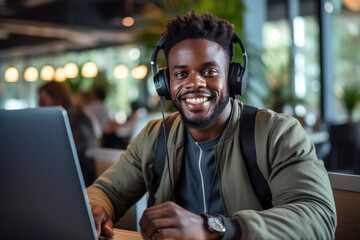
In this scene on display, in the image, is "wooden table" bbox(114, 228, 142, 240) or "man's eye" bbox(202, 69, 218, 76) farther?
"man's eye" bbox(202, 69, 218, 76)

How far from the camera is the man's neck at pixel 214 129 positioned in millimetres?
1386

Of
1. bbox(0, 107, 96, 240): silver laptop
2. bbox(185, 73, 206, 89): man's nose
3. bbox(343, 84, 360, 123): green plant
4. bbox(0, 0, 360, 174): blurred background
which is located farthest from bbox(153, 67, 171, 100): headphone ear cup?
bbox(343, 84, 360, 123): green plant

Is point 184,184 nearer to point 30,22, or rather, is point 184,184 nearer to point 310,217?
point 310,217

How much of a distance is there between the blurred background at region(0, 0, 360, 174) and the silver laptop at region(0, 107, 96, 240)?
249cm

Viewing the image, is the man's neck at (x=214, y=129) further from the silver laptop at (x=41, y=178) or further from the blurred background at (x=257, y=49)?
the blurred background at (x=257, y=49)

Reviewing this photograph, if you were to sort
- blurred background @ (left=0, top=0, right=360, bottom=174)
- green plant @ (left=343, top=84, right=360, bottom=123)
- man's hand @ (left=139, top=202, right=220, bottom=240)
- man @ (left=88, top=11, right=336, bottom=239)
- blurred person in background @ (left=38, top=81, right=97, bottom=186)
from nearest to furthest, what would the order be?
man's hand @ (left=139, top=202, right=220, bottom=240) < man @ (left=88, top=11, right=336, bottom=239) < blurred person in background @ (left=38, top=81, right=97, bottom=186) < blurred background @ (left=0, top=0, right=360, bottom=174) < green plant @ (left=343, top=84, right=360, bottom=123)

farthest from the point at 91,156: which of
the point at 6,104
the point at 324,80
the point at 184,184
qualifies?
the point at 6,104

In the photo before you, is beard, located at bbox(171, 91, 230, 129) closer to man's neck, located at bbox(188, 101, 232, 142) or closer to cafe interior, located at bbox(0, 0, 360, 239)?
man's neck, located at bbox(188, 101, 232, 142)

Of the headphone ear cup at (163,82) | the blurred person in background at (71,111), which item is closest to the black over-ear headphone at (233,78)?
the headphone ear cup at (163,82)

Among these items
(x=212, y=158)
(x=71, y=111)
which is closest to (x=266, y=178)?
(x=212, y=158)

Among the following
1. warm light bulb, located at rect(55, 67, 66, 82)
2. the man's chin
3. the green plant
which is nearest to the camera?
the man's chin

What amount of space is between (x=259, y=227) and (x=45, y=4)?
8161 millimetres

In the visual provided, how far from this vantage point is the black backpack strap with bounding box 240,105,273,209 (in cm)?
124

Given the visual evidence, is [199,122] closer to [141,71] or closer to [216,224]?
[216,224]
